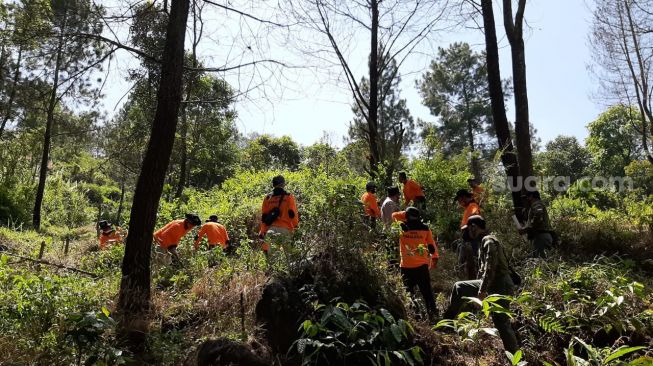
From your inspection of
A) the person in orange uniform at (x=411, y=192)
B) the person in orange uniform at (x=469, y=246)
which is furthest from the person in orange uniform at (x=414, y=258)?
the person in orange uniform at (x=411, y=192)

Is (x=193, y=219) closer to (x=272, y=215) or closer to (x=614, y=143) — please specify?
(x=272, y=215)

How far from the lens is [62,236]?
18.3 meters

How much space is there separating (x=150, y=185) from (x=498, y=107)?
26.6 ft

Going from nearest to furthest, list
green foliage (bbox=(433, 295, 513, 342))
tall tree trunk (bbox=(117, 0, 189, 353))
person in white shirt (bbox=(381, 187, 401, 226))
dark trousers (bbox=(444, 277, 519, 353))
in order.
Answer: green foliage (bbox=(433, 295, 513, 342))
dark trousers (bbox=(444, 277, 519, 353))
tall tree trunk (bbox=(117, 0, 189, 353))
person in white shirt (bbox=(381, 187, 401, 226))

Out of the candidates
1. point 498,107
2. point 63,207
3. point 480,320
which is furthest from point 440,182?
point 63,207

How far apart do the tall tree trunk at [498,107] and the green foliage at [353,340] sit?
6.99 m

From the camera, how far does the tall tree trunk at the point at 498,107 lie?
1034 cm

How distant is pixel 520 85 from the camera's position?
34.0ft

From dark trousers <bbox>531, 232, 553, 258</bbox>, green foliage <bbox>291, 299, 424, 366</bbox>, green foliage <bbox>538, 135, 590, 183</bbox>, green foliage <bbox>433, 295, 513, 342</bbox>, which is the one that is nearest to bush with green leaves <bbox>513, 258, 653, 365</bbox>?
green foliage <bbox>433, 295, 513, 342</bbox>

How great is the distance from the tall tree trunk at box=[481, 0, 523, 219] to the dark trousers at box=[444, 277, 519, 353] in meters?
5.29

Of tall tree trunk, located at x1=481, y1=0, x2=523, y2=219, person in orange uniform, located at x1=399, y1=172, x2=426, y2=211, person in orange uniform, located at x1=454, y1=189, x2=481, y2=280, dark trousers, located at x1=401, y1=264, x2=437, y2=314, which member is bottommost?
dark trousers, located at x1=401, y1=264, x2=437, y2=314

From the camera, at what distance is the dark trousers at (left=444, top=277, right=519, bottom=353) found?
4617 millimetres

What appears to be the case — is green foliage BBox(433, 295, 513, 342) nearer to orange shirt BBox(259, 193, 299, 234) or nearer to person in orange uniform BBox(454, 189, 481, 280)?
person in orange uniform BBox(454, 189, 481, 280)

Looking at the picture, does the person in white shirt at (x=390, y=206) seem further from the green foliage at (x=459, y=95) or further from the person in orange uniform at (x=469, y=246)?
the green foliage at (x=459, y=95)
